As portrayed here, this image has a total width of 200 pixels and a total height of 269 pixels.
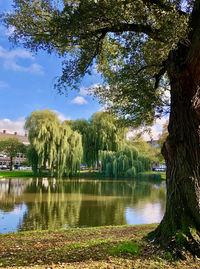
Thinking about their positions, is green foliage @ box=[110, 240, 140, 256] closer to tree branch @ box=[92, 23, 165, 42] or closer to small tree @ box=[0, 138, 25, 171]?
tree branch @ box=[92, 23, 165, 42]

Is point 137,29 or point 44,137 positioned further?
point 44,137

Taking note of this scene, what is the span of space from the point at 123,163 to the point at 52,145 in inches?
382

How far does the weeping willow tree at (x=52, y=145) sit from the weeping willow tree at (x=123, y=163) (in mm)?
4221

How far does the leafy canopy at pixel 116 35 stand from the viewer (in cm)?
496

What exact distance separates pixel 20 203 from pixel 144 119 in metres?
9.31

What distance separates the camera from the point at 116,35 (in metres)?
6.11

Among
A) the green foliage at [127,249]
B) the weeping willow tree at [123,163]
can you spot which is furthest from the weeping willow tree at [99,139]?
the green foliage at [127,249]

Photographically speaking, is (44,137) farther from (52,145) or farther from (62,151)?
(62,151)

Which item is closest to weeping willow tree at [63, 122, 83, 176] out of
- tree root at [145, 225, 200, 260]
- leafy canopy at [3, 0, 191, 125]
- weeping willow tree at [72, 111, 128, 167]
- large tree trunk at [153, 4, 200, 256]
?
weeping willow tree at [72, 111, 128, 167]

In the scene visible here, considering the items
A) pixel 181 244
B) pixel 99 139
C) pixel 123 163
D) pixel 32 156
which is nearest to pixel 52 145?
pixel 32 156

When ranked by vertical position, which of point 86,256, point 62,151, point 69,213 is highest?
point 62,151

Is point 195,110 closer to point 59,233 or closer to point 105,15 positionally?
point 105,15

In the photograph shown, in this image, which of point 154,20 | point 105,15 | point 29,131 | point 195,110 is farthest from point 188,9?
point 29,131

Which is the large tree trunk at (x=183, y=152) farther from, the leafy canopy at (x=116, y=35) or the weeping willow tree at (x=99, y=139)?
the weeping willow tree at (x=99, y=139)
